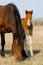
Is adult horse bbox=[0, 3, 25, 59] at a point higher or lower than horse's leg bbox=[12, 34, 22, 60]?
higher

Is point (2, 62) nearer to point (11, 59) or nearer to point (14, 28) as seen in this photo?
point (11, 59)

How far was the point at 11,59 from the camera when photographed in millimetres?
10250

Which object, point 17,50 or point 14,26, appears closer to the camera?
point 17,50

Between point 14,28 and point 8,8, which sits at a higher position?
point 8,8

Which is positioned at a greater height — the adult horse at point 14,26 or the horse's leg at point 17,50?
the adult horse at point 14,26

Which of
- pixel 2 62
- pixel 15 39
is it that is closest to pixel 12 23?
pixel 15 39

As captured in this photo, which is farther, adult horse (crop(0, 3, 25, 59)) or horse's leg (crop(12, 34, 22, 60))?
adult horse (crop(0, 3, 25, 59))

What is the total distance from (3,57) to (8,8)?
2.02 meters

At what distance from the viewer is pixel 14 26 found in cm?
1020

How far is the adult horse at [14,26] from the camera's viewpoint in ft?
31.1

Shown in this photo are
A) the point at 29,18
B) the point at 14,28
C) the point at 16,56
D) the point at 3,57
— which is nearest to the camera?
the point at 16,56

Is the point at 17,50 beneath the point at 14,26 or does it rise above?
beneath

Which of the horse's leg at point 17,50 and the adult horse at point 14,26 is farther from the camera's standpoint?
the adult horse at point 14,26

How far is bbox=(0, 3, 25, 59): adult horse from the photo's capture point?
9.48 metres
